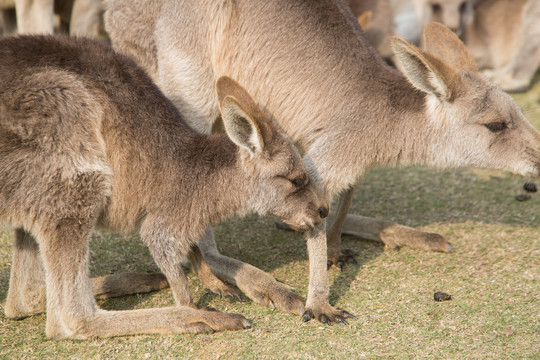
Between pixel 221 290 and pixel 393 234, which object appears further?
pixel 393 234

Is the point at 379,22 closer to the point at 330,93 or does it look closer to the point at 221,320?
the point at 330,93

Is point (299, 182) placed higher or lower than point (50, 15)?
lower

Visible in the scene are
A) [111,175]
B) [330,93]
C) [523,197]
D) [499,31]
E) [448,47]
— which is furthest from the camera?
[499,31]

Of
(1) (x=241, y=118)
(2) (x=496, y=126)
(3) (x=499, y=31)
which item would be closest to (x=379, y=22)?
(3) (x=499, y=31)

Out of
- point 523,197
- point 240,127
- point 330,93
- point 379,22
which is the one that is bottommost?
point 240,127

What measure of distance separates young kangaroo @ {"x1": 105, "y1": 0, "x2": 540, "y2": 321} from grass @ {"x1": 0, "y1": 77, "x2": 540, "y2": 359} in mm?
361

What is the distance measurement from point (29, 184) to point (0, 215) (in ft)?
0.73

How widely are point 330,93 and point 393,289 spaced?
1.19m

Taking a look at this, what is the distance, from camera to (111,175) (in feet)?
11.0

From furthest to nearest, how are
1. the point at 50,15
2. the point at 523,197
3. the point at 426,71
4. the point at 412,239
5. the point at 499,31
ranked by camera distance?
1. the point at 499,31
2. the point at 50,15
3. the point at 523,197
4. the point at 412,239
5. the point at 426,71

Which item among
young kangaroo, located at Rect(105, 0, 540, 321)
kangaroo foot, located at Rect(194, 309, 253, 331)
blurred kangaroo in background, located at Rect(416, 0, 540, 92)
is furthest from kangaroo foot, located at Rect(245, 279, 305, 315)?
blurred kangaroo in background, located at Rect(416, 0, 540, 92)

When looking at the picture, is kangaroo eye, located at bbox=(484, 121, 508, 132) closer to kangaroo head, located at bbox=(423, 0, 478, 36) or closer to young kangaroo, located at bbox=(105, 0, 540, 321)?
young kangaroo, located at bbox=(105, 0, 540, 321)

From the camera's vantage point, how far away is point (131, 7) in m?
4.33

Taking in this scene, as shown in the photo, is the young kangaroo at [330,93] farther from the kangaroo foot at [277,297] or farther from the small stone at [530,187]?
the small stone at [530,187]
